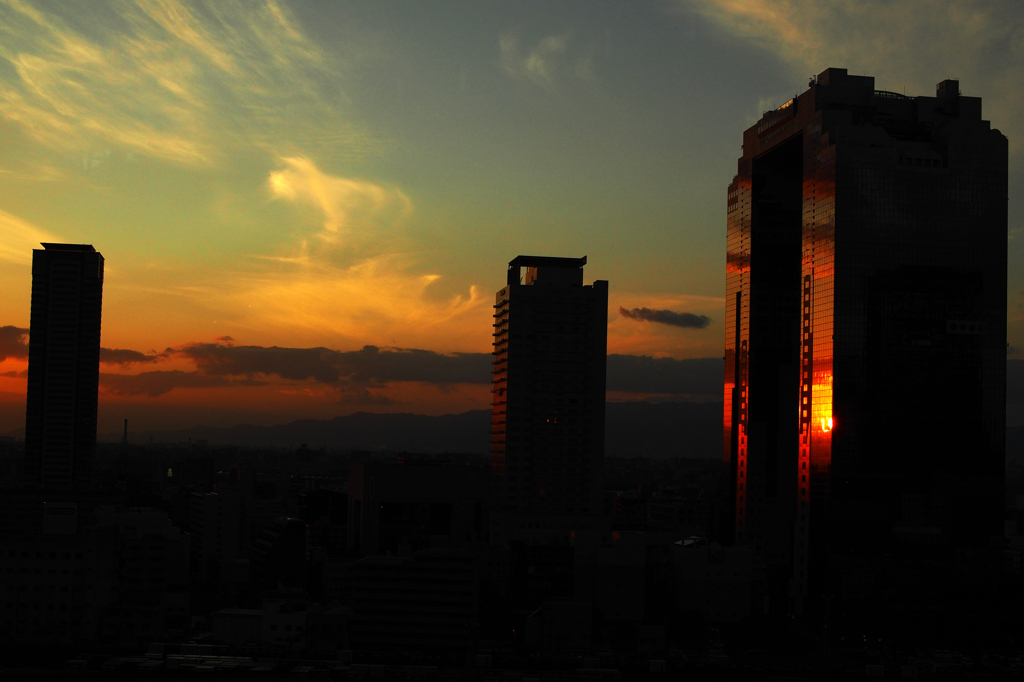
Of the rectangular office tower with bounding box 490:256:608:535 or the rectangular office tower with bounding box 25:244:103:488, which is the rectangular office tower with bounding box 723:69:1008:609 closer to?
the rectangular office tower with bounding box 490:256:608:535

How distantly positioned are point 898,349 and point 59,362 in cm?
8682

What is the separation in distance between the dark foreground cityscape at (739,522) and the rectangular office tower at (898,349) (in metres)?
0.15

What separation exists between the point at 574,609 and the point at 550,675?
6.04 m

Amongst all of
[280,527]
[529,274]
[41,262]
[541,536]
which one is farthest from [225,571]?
[41,262]

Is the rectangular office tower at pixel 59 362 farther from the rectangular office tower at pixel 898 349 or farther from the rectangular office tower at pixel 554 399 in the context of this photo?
the rectangular office tower at pixel 898 349

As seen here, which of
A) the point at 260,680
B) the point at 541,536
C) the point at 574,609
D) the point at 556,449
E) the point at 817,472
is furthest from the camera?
the point at 556,449

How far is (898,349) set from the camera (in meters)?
64.0

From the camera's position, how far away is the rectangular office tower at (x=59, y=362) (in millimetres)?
116500

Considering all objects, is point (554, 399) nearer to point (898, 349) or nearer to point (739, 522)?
point (739, 522)

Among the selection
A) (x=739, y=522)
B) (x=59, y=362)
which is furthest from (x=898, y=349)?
(x=59, y=362)

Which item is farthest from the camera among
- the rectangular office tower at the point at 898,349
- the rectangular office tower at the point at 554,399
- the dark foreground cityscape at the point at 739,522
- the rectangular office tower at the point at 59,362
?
the rectangular office tower at the point at 59,362

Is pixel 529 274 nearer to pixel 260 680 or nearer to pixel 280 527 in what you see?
pixel 280 527

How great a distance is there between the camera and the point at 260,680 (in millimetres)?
45125

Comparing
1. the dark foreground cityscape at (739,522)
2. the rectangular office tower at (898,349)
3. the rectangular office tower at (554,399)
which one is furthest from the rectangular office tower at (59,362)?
the rectangular office tower at (898,349)
